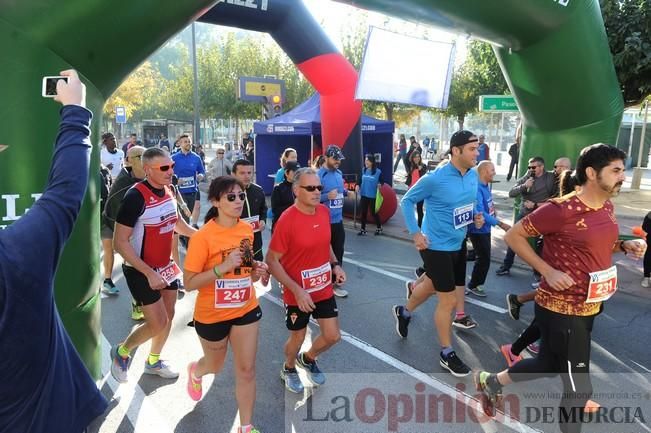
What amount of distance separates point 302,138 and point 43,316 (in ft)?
50.4

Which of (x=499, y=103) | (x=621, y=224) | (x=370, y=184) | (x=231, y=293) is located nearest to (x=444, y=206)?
(x=231, y=293)

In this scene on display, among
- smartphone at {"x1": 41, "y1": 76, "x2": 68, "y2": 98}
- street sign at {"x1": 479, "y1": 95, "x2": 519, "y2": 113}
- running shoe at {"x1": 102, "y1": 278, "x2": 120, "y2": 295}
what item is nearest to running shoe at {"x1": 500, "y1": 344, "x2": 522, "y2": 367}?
smartphone at {"x1": 41, "y1": 76, "x2": 68, "y2": 98}

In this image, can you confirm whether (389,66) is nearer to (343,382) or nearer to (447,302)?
(447,302)

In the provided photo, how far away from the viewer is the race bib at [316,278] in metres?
3.52

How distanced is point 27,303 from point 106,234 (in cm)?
535

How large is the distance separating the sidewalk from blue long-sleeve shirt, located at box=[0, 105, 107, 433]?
21.9 ft

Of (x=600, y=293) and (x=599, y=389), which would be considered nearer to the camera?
(x=600, y=293)

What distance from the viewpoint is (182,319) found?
5.28 metres

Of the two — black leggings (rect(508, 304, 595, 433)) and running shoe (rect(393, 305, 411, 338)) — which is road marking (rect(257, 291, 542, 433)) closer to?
running shoe (rect(393, 305, 411, 338))

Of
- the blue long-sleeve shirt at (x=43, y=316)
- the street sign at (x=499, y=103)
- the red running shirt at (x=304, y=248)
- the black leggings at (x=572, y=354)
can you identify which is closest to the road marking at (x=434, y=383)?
the black leggings at (x=572, y=354)

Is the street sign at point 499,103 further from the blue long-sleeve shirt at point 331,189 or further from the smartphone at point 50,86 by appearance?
the smartphone at point 50,86

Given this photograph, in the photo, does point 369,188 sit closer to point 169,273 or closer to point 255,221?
point 255,221

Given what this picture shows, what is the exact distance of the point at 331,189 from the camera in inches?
251

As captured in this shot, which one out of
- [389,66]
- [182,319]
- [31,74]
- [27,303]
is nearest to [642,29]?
[389,66]
